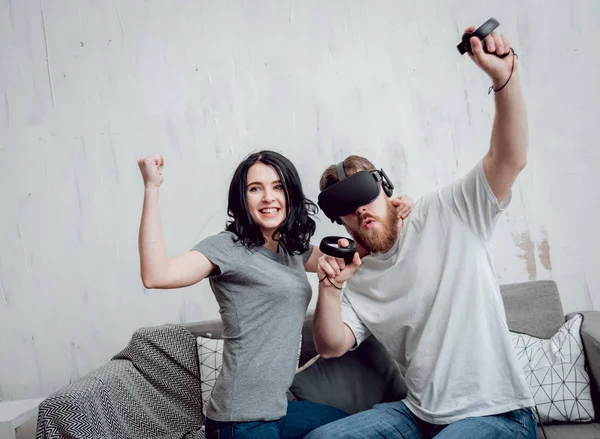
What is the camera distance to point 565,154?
240 centimetres

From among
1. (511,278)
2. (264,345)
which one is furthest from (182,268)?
(511,278)

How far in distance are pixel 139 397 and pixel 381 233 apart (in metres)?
1.08

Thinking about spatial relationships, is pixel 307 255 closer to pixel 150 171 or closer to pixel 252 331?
pixel 252 331

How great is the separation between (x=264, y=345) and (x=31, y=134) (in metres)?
1.70

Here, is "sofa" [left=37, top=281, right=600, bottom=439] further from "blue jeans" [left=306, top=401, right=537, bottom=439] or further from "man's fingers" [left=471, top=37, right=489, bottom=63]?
"man's fingers" [left=471, top=37, right=489, bottom=63]

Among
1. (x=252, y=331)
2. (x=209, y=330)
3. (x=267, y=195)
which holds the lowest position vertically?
(x=209, y=330)

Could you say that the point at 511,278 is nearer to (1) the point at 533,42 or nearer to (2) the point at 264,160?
(1) the point at 533,42

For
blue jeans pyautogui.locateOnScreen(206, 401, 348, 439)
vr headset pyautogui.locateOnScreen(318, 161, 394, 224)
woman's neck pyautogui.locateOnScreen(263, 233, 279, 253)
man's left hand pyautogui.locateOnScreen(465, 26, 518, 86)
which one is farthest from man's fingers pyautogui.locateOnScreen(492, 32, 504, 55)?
blue jeans pyautogui.locateOnScreen(206, 401, 348, 439)

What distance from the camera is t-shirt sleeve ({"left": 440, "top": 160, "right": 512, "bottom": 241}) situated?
4.87 ft

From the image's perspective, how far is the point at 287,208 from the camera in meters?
1.60

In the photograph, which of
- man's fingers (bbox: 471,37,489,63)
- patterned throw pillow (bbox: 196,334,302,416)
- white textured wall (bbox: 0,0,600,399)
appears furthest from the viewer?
white textured wall (bbox: 0,0,600,399)

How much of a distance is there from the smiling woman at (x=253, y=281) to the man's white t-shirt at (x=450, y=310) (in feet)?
1.03

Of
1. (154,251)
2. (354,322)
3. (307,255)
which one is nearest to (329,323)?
(354,322)

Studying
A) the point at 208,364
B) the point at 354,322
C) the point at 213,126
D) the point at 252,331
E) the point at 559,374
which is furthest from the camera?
the point at 213,126
